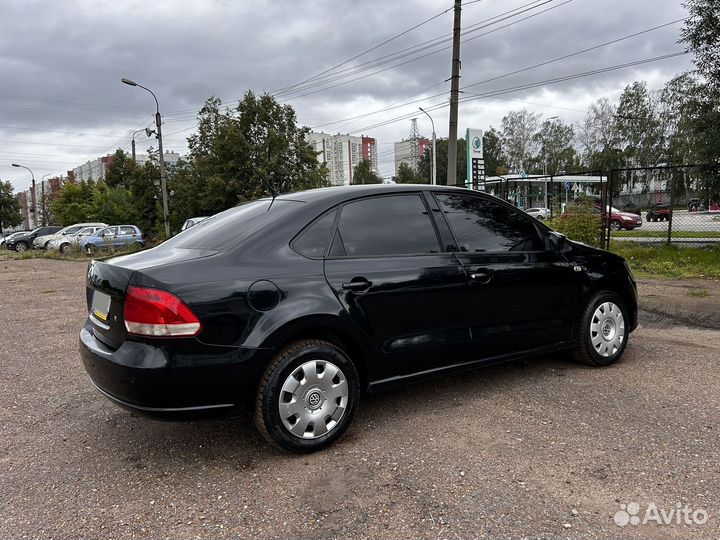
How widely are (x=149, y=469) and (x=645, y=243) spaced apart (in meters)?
12.7

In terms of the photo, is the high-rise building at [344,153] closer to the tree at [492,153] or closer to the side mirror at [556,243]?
the tree at [492,153]

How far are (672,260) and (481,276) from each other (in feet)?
29.7

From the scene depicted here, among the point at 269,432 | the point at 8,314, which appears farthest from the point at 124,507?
the point at 8,314

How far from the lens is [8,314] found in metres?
8.49

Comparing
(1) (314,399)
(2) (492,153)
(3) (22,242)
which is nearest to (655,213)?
(1) (314,399)

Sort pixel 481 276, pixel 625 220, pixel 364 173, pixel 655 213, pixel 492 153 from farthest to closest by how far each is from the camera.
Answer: pixel 364 173, pixel 492 153, pixel 625 220, pixel 655 213, pixel 481 276

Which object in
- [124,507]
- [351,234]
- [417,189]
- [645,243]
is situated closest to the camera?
[124,507]

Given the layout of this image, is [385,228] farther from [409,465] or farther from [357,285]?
[409,465]

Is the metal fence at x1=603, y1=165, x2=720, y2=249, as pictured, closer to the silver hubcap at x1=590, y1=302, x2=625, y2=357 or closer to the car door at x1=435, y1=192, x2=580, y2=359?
the silver hubcap at x1=590, y1=302, x2=625, y2=357

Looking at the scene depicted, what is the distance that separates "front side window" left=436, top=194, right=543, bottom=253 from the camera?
12.7 feet

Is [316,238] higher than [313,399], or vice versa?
[316,238]

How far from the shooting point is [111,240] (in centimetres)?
2591

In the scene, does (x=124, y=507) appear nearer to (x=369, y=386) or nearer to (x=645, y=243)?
(x=369, y=386)

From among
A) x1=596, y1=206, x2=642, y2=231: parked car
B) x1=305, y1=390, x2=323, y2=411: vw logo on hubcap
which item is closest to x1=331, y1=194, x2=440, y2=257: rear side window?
x1=305, y1=390, x2=323, y2=411: vw logo on hubcap
